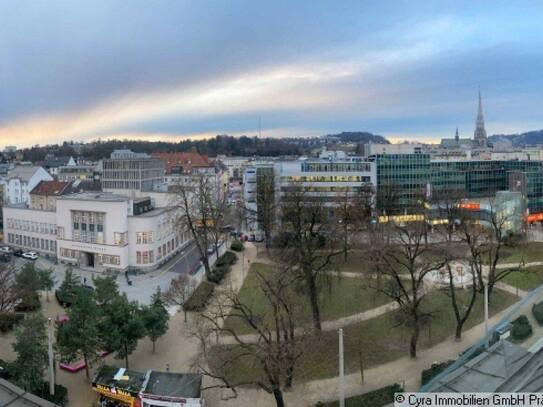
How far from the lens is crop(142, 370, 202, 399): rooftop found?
709 inches

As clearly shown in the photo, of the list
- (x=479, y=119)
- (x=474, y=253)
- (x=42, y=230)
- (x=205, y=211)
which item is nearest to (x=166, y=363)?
(x=474, y=253)

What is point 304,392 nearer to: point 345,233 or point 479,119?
point 345,233

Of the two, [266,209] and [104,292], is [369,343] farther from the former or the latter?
[266,209]

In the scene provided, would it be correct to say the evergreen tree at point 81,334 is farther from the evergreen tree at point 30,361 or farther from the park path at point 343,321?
the park path at point 343,321

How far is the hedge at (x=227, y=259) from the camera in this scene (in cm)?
4052

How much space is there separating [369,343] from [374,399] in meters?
5.29

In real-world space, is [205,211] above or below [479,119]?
below

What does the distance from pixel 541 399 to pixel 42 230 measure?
4687cm

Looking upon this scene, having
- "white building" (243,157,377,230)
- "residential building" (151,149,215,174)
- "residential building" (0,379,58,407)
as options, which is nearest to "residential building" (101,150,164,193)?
"white building" (243,157,377,230)

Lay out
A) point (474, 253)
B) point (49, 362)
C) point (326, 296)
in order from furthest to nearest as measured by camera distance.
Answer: point (326, 296) → point (474, 253) → point (49, 362)

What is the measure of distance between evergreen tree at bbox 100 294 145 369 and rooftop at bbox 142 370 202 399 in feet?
8.60

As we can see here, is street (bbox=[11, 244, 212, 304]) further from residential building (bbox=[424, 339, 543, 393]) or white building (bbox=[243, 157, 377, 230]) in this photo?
residential building (bbox=[424, 339, 543, 393])

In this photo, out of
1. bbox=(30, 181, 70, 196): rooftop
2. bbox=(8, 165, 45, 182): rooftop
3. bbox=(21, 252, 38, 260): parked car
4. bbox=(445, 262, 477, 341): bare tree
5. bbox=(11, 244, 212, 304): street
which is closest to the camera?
bbox=(445, 262, 477, 341): bare tree

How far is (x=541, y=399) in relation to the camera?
8938 mm
